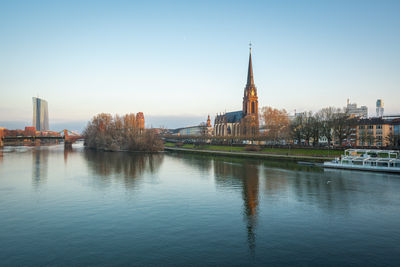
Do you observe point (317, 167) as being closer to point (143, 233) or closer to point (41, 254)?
point (143, 233)

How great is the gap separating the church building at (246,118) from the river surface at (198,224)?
217 ft

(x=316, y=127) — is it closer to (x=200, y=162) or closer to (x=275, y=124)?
(x=275, y=124)

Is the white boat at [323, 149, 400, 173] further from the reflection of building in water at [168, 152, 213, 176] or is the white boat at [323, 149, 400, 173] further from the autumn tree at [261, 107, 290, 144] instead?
the autumn tree at [261, 107, 290, 144]

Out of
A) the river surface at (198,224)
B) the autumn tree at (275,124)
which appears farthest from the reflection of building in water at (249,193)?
the autumn tree at (275,124)

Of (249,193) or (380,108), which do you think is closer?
(249,193)

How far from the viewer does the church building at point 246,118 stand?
326 feet

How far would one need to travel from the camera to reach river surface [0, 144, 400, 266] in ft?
42.5

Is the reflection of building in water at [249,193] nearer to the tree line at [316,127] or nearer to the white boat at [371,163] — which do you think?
the white boat at [371,163]

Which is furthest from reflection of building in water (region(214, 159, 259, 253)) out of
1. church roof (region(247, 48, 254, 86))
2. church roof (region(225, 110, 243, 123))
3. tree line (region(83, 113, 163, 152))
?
church roof (region(225, 110, 243, 123))

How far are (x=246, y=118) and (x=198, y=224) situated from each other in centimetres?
9289

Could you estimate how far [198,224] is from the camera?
17.3 metres

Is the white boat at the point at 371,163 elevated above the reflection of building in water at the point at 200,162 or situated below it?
above

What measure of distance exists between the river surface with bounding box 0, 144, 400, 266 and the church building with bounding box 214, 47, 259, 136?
217 ft

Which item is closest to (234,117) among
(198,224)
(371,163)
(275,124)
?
(275,124)
